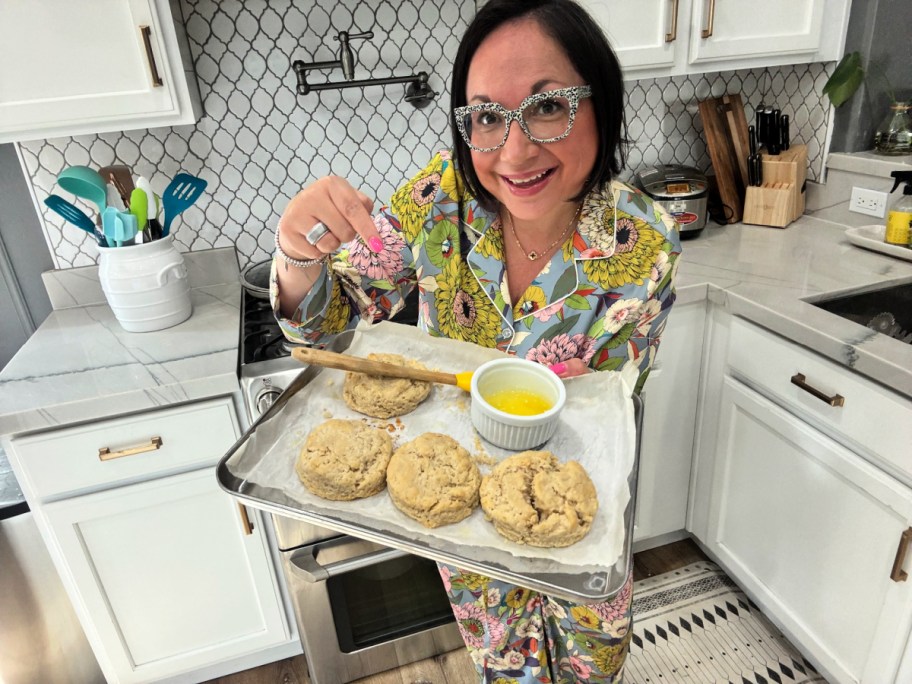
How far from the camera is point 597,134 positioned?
3.14 ft

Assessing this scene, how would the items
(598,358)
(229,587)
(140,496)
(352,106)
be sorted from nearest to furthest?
(598,358) < (140,496) < (229,587) < (352,106)

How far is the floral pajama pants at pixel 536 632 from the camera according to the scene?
1123mm

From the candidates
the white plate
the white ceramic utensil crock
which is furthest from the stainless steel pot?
the white plate

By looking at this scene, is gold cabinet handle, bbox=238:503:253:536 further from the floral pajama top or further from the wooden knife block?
the wooden knife block

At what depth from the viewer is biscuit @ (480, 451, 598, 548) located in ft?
2.48

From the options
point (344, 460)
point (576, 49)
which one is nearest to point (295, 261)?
point (344, 460)

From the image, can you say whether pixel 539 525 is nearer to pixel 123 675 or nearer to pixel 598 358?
pixel 598 358

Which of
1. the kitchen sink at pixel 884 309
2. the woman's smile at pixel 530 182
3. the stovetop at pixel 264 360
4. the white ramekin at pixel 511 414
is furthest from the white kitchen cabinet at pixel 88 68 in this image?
the kitchen sink at pixel 884 309

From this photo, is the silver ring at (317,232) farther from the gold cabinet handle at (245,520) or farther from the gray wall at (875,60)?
the gray wall at (875,60)

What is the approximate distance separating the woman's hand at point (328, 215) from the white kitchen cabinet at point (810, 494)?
3.48 feet

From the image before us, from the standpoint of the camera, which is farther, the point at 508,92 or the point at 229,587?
the point at 229,587

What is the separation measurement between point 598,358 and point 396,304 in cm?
40

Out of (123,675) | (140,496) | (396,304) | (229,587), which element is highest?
(396,304)

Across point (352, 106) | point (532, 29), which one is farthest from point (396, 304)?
point (352, 106)
